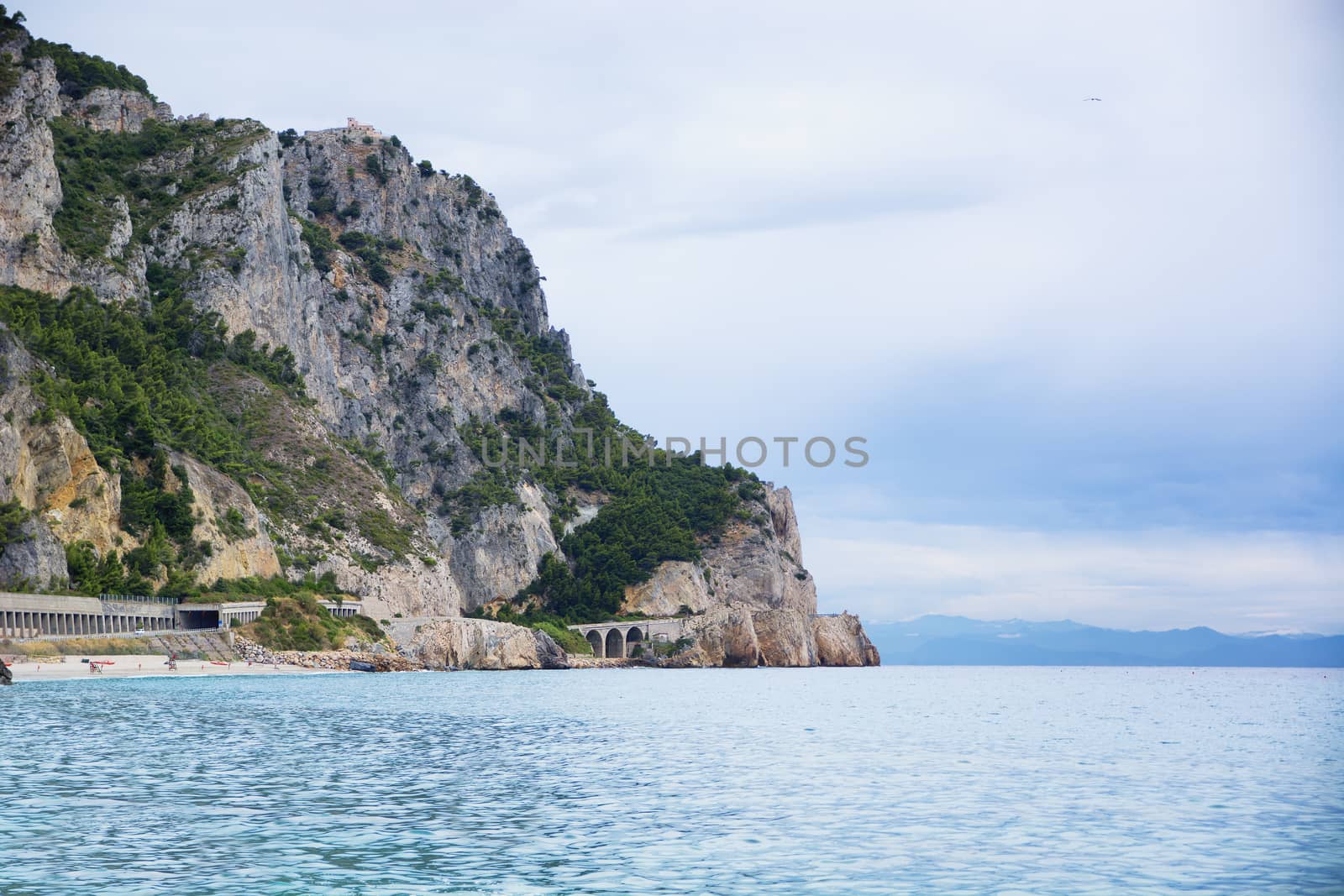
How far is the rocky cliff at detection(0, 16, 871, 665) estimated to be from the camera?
99438 mm

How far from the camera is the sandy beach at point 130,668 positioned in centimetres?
6900

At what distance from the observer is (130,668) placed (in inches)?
2995

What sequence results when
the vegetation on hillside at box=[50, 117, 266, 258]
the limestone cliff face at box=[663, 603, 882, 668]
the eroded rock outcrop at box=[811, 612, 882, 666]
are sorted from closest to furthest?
the vegetation on hillside at box=[50, 117, 266, 258]
the limestone cliff face at box=[663, 603, 882, 668]
the eroded rock outcrop at box=[811, 612, 882, 666]

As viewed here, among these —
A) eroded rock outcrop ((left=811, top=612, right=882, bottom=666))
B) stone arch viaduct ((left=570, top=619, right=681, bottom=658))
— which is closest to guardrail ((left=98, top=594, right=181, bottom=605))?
stone arch viaduct ((left=570, top=619, right=681, bottom=658))

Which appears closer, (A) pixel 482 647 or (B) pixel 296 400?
(A) pixel 482 647

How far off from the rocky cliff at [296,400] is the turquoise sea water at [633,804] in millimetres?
44154

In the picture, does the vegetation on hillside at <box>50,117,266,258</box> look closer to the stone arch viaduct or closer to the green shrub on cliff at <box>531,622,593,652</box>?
the green shrub on cliff at <box>531,622,593,652</box>

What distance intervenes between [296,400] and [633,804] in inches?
4696

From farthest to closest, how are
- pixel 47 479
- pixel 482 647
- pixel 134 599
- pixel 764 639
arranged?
1. pixel 764 639
2. pixel 482 647
3. pixel 134 599
4. pixel 47 479

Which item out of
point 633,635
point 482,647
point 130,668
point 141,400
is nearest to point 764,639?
point 633,635

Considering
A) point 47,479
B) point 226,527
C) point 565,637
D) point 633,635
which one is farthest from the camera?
point 633,635

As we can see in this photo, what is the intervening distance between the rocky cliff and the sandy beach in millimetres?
8201

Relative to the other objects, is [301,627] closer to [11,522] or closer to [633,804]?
[11,522]

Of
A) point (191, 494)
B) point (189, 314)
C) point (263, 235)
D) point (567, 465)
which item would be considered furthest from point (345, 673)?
point (567, 465)
